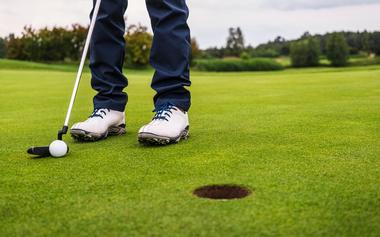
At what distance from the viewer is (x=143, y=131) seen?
2.73 m

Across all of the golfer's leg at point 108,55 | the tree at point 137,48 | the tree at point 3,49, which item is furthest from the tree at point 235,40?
the golfer's leg at point 108,55

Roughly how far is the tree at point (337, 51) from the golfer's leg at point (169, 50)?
42.5 metres

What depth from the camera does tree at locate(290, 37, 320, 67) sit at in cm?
4697

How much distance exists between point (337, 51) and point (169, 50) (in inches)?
1775

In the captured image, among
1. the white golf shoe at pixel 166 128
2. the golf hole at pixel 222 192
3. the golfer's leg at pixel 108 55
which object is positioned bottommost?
the golf hole at pixel 222 192

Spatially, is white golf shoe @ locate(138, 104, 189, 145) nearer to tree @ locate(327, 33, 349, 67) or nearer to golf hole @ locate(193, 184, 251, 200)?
golf hole @ locate(193, 184, 251, 200)

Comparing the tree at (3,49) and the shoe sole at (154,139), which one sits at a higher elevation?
the tree at (3,49)

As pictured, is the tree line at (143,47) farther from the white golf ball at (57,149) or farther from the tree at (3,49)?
the white golf ball at (57,149)

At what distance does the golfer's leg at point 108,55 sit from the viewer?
11.3 feet

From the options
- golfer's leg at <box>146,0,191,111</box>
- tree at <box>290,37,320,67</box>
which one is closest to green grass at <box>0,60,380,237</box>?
golfer's leg at <box>146,0,191,111</box>

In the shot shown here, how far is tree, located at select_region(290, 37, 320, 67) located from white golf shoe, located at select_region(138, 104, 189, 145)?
44.7m

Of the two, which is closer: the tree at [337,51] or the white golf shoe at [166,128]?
the white golf shoe at [166,128]

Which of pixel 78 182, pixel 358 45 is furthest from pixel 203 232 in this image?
pixel 358 45

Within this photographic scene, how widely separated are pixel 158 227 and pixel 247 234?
24 centimetres
